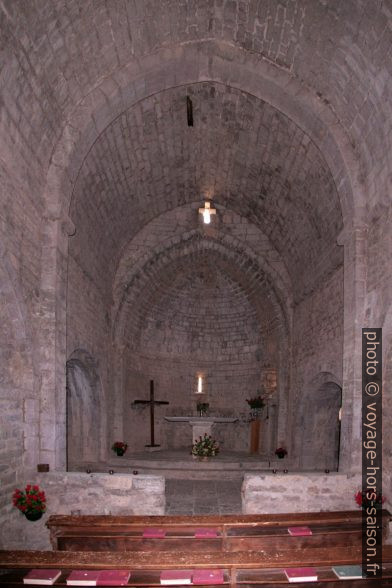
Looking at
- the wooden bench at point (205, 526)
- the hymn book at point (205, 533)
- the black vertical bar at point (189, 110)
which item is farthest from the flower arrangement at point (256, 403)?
the hymn book at point (205, 533)

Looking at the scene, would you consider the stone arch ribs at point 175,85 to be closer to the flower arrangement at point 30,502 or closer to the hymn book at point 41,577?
the flower arrangement at point 30,502

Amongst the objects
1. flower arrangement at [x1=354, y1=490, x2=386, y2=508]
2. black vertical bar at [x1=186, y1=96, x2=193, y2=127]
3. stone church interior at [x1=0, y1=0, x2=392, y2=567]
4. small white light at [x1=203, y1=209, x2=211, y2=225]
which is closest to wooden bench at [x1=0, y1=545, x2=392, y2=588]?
flower arrangement at [x1=354, y1=490, x2=386, y2=508]

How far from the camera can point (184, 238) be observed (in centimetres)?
1551

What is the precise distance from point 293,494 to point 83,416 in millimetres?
7246

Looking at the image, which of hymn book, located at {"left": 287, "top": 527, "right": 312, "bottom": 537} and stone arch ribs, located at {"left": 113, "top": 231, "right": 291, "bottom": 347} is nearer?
hymn book, located at {"left": 287, "top": 527, "right": 312, "bottom": 537}

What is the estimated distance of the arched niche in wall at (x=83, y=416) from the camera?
13.4 metres

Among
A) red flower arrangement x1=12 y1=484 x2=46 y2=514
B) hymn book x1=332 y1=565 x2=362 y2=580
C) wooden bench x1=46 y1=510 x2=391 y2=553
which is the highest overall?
hymn book x1=332 y1=565 x2=362 y2=580

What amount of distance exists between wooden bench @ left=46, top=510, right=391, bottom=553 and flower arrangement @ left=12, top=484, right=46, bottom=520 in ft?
3.36

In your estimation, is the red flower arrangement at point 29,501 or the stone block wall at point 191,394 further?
the stone block wall at point 191,394

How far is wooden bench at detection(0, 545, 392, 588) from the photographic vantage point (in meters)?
4.58

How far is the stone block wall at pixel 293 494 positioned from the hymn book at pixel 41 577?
4.27 m

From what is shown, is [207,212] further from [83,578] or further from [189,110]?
[83,578]

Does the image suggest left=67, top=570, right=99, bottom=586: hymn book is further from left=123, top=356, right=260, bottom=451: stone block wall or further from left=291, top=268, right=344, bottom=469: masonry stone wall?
left=123, top=356, right=260, bottom=451: stone block wall

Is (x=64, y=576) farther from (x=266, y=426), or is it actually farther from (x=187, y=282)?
(x=187, y=282)
